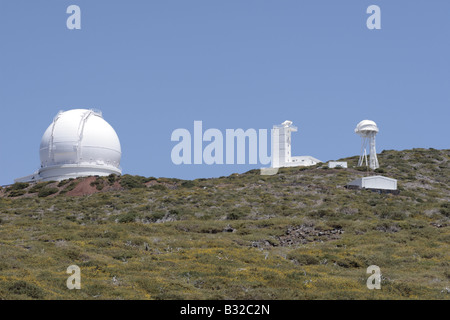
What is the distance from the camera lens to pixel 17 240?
24484 mm

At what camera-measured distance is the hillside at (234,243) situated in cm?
1666

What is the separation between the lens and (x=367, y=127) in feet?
183

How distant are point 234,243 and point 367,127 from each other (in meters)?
34.2

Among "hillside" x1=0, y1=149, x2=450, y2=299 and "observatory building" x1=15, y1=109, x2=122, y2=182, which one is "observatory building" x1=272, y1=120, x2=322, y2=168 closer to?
"observatory building" x1=15, y1=109, x2=122, y2=182

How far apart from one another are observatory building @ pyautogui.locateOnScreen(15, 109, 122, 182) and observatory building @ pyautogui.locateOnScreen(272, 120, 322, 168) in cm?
2052

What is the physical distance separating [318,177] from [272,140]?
2191 cm

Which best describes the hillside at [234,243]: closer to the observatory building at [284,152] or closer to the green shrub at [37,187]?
the green shrub at [37,187]

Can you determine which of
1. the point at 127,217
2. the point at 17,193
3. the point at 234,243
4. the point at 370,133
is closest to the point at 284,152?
the point at 370,133

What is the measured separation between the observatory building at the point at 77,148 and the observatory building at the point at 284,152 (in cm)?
2052

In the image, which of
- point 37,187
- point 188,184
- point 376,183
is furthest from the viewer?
point 37,187

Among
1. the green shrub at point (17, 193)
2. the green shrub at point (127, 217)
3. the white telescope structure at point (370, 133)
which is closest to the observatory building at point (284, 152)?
the white telescope structure at point (370, 133)

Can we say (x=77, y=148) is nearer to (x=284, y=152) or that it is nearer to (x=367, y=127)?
(x=284, y=152)
